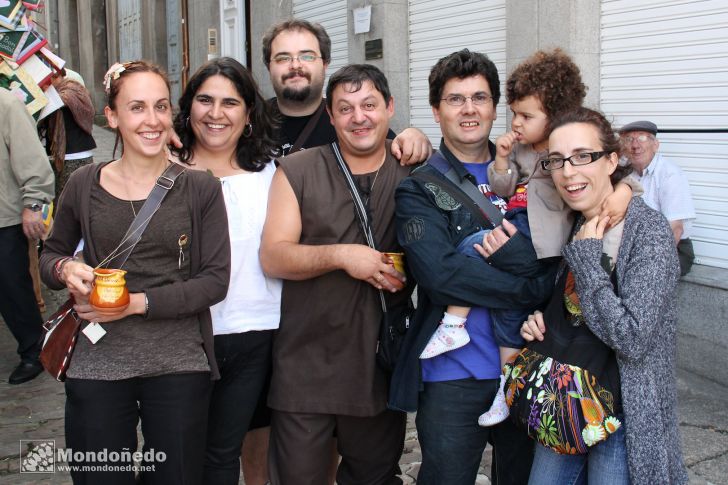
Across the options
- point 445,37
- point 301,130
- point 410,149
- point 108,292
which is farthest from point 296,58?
point 445,37

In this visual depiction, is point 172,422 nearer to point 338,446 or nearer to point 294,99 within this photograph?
point 338,446

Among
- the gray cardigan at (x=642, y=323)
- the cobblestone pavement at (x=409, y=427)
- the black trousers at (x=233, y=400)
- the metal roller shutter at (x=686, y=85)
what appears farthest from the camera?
the metal roller shutter at (x=686, y=85)

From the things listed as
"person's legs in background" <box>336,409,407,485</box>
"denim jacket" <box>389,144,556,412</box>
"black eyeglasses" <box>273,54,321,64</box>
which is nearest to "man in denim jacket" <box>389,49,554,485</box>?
"denim jacket" <box>389,144,556,412</box>

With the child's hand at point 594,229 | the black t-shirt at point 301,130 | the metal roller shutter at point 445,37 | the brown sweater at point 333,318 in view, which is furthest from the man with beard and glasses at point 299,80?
the metal roller shutter at point 445,37

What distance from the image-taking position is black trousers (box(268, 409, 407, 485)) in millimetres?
3223

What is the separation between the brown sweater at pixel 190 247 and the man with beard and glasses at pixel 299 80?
2.89 ft

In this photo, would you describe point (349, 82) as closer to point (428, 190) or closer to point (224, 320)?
point (428, 190)

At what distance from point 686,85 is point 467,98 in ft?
10.9

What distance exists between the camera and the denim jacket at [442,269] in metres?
2.76

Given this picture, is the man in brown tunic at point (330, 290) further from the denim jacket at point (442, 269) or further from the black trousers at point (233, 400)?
the denim jacket at point (442, 269)

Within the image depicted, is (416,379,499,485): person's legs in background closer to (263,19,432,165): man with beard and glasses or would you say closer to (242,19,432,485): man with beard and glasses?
(242,19,432,485): man with beard and glasses

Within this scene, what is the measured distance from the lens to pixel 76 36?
2491 cm

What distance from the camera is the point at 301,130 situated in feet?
13.1

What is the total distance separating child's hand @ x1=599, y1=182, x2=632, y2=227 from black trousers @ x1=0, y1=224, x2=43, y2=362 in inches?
178
